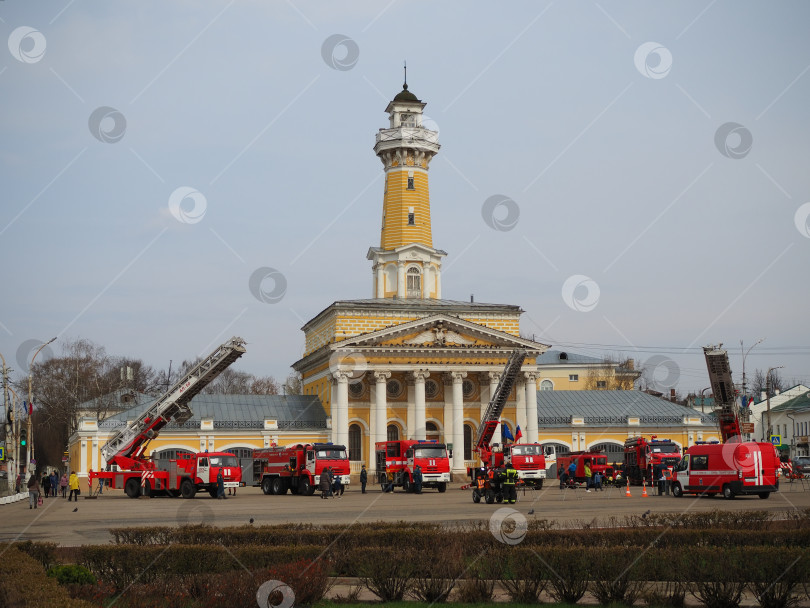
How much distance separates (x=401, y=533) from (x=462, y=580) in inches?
102

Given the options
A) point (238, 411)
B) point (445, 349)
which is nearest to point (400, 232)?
point (445, 349)

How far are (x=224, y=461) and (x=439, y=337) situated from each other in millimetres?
23155

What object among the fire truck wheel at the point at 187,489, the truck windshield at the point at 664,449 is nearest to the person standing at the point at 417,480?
the fire truck wheel at the point at 187,489

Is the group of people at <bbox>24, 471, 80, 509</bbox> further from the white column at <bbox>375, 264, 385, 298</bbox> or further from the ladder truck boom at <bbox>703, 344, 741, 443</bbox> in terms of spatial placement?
the ladder truck boom at <bbox>703, 344, 741, 443</bbox>

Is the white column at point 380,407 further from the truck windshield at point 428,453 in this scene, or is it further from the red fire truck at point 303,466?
the truck windshield at point 428,453

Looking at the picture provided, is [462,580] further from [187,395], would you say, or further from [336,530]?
[187,395]

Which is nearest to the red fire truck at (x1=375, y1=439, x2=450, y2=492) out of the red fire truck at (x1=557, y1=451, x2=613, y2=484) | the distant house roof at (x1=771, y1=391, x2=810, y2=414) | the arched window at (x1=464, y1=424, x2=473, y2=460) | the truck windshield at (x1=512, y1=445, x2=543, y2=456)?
the truck windshield at (x1=512, y1=445, x2=543, y2=456)

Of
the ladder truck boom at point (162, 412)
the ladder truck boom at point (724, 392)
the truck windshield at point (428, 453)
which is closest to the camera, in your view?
the ladder truck boom at point (724, 392)

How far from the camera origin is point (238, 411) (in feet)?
240

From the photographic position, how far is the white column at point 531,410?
71250 millimetres

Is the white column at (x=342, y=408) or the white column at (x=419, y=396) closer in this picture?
the white column at (x=342, y=408)

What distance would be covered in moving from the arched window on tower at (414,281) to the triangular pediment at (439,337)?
6712mm

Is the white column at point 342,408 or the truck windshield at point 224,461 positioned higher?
the white column at point 342,408

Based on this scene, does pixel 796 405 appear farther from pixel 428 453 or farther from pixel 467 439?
pixel 428 453
